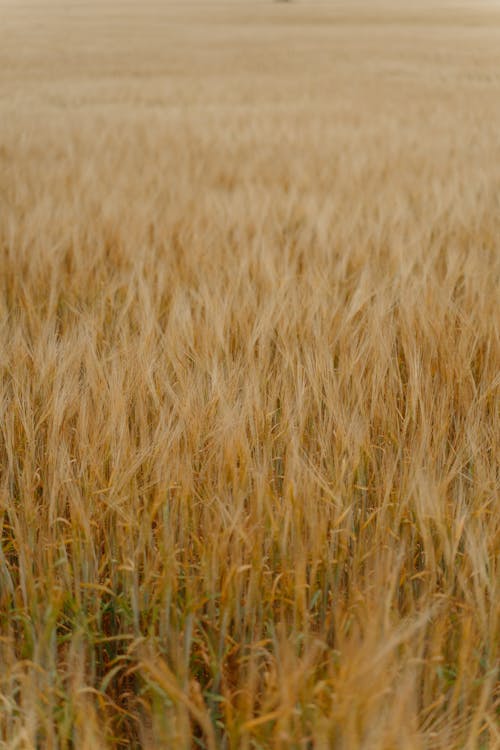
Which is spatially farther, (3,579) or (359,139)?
(359,139)

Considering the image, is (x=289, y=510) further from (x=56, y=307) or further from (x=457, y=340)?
(x=56, y=307)

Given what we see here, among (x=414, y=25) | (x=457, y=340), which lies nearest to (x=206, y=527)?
(x=457, y=340)

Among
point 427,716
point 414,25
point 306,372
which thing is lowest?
point 427,716

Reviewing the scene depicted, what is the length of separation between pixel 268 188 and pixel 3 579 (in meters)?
2.11

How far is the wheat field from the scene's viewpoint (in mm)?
585

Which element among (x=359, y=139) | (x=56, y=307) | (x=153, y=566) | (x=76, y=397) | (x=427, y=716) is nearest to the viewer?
(x=427, y=716)

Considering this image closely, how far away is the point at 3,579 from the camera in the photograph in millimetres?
742

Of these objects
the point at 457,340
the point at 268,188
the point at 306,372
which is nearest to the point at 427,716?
the point at 306,372

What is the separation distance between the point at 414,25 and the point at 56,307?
925 inches

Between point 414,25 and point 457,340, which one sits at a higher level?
point 414,25

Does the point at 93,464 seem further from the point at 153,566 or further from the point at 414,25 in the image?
the point at 414,25

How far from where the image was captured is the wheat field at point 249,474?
585 mm

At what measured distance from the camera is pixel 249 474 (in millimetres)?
854

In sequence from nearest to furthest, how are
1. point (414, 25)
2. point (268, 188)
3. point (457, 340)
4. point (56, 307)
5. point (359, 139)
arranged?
point (457, 340) → point (56, 307) → point (268, 188) → point (359, 139) → point (414, 25)
